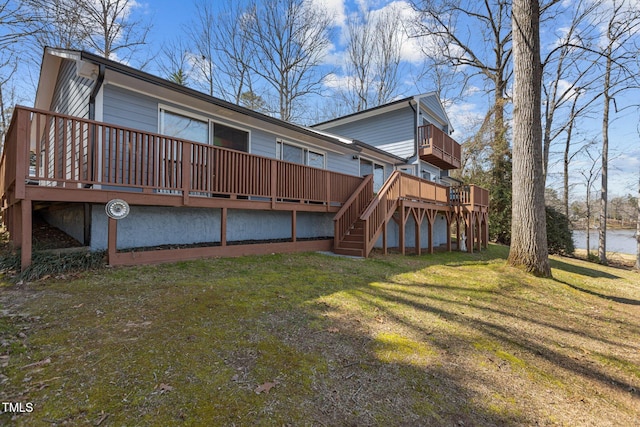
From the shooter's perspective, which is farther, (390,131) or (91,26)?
(390,131)

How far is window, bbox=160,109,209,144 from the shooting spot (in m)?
7.09

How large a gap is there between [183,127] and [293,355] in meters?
6.66

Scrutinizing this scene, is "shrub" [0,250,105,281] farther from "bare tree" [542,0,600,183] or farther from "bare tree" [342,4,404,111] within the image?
"bare tree" [342,4,404,111]

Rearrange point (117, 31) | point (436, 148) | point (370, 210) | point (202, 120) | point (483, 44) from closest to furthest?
point (202, 120) → point (370, 210) → point (117, 31) → point (436, 148) → point (483, 44)

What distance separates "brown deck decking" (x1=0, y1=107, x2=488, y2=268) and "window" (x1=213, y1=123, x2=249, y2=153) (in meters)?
1.82

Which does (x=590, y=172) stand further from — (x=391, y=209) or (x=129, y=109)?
(x=129, y=109)

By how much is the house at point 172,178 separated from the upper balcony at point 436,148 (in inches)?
164

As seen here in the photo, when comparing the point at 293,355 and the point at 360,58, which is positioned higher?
the point at 360,58

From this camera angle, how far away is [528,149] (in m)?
7.76

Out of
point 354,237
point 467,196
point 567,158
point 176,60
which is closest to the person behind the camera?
point 354,237

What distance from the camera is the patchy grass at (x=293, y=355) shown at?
2.08 m

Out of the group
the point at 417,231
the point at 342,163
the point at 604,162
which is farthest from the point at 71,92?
the point at 604,162

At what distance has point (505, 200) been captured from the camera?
57.3ft

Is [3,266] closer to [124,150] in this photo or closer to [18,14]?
[124,150]
